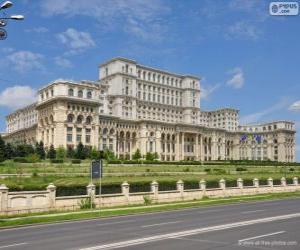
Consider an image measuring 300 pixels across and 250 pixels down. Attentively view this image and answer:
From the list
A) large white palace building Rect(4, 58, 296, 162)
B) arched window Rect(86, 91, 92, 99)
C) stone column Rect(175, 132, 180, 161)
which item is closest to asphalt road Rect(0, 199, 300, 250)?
large white palace building Rect(4, 58, 296, 162)

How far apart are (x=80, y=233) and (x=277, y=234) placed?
8.53 meters

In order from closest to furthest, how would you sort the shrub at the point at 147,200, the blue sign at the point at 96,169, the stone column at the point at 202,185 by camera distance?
1. the blue sign at the point at 96,169
2. the shrub at the point at 147,200
3. the stone column at the point at 202,185

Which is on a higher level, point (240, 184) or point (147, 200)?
point (240, 184)

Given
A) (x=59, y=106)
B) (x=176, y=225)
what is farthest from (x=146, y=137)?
(x=176, y=225)

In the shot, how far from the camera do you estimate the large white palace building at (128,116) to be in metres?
122

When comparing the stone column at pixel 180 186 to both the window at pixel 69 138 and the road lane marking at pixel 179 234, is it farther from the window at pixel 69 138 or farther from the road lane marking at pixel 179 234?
the window at pixel 69 138

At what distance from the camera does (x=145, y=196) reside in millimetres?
40406

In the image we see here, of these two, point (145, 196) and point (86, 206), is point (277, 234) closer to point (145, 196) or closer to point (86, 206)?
point (86, 206)

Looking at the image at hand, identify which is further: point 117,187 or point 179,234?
point 117,187

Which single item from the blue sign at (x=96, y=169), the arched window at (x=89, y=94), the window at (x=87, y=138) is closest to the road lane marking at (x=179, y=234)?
the blue sign at (x=96, y=169)

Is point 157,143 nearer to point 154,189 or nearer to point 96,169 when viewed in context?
point 154,189

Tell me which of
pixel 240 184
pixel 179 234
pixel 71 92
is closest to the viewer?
pixel 179 234

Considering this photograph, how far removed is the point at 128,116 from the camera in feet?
497

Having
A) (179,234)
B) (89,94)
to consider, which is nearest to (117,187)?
(179,234)
